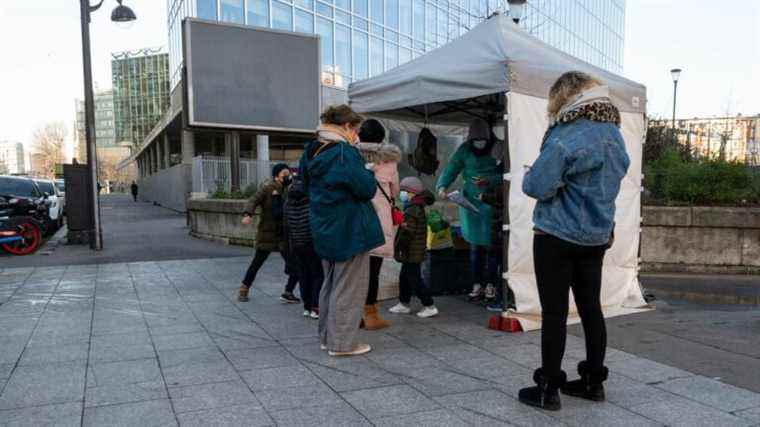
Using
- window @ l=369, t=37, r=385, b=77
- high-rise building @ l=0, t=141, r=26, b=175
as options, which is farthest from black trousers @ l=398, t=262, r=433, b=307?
high-rise building @ l=0, t=141, r=26, b=175

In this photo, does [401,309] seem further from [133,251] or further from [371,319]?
[133,251]

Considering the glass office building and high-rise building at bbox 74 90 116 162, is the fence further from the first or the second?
high-rise building at bbox 74 90 116 162

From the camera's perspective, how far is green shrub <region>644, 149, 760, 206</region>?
955 cm

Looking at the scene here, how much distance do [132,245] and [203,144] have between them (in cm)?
1895

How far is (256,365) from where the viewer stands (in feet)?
13.6

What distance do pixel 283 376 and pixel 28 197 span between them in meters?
12.7

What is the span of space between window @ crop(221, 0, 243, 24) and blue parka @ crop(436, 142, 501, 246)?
1882 cm

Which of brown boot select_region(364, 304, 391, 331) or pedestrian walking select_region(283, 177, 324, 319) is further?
pedestrian walking select_region(283, 177, 324, 319)

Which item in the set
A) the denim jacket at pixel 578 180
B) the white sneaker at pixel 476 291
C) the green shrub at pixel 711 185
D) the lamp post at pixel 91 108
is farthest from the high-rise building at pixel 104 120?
the denim jacket at pixel 578 180

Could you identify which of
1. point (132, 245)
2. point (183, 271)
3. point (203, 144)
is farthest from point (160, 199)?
point (183, 271)

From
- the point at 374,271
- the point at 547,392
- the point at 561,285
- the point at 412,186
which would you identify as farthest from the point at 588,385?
the point at 412,186

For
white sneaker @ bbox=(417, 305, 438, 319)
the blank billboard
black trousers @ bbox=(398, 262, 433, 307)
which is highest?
the blank billboard

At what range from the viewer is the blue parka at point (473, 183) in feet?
18.9

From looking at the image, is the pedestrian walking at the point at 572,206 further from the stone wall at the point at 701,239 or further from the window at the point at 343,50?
the window at the point at 343,50
